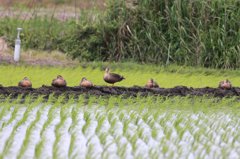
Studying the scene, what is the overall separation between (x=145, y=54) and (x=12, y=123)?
25.4ft

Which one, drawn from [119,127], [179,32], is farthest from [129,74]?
[119,127]

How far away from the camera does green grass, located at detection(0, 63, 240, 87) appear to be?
11.4 metres

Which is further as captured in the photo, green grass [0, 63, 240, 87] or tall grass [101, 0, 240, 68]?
tall grass [101, 0, 240, 68]

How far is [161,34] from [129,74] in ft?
6.71

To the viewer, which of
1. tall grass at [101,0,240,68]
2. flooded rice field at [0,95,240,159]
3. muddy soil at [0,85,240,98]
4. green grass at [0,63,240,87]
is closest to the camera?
flooded rice field at [0,95,240,159]

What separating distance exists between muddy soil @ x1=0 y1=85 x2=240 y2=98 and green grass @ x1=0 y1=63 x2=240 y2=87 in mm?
1232

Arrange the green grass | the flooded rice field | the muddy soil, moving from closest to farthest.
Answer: the flooded rice field, the muddy soil, the green grass

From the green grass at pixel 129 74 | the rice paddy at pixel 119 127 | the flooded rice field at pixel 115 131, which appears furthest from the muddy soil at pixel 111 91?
the green grass at pixel 129 74

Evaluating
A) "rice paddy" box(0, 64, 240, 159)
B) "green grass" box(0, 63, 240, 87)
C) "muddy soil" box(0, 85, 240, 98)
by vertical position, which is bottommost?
"green grass" box(0, 63, 240, 87)

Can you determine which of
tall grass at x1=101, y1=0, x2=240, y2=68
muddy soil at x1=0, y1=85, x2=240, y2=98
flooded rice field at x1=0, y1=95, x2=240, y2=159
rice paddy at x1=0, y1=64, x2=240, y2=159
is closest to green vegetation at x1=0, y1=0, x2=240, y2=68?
tall grass at x1=101, y1=0, x2=240, y2=68

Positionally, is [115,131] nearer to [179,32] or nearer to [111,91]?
[111,91]

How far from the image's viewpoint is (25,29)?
16.8 m

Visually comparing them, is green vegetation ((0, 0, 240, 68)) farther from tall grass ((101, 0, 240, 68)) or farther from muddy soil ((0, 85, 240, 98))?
muddy soil ((0, 85, 240, 98))

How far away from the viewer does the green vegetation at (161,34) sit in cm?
1414
